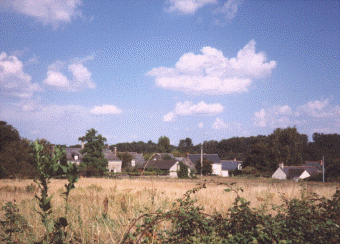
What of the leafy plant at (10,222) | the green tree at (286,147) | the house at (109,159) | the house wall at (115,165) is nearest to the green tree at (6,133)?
the leafy plant at (10,222)

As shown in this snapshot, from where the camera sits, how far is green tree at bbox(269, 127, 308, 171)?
65000 mm

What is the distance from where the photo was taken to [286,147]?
6475 centimetres

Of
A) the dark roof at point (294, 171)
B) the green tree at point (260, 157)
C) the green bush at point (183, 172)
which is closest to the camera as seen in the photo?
the green bush at point (183, 172)

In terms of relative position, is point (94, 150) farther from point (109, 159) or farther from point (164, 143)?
point (164, 143)

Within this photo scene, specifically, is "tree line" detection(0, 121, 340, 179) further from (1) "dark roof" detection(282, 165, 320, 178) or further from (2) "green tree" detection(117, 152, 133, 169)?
(2) "green tree" detection(117, 152, 133, 169)

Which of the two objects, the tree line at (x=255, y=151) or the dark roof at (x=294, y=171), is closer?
the tree line at (x=255, y=151)

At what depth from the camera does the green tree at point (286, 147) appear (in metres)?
65.0

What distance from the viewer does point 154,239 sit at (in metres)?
2.76

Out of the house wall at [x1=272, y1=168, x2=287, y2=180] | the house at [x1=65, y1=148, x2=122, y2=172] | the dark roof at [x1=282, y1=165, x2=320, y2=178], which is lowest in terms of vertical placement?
the house wall at [x1=272, y1=168, x2=287, y2=180]

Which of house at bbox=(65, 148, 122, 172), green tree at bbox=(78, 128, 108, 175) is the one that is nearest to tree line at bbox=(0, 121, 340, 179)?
green tree at bbox=(78, 128, 108, 175)

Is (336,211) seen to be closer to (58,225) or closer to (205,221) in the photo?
(205,221)

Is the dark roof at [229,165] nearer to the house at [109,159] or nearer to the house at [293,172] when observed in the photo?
the house at [293,172]

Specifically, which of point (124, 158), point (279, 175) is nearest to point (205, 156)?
point (124, 158)

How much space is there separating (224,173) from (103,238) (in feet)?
268
